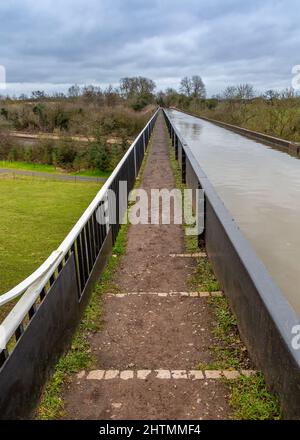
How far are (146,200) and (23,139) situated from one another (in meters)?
60.9

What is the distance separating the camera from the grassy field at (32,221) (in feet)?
26.6

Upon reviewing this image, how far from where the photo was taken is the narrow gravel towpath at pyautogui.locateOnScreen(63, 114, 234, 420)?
2474 millimetres

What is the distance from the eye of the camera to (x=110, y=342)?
10.6 feet

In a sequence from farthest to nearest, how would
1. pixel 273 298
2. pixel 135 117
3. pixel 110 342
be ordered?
pixel 135 117 < pixel 110 342 < pixel 273 298

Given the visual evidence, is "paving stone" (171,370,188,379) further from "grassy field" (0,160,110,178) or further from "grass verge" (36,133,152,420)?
"grassy field" (0,160,110,178)

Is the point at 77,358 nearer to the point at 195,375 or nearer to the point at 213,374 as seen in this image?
the point at 195,375

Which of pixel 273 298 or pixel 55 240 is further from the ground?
pixel 273 298

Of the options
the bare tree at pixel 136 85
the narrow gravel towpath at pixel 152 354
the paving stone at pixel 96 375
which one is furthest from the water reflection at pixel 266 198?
the bare tree at pixel 136 85

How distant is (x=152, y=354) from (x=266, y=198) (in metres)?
7.32

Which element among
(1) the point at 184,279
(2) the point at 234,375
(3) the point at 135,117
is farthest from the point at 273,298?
(3) the point at 135,117

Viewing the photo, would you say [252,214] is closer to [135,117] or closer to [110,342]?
[110,342]

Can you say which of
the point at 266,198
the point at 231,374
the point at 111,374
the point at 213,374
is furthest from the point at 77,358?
the point at 266,198

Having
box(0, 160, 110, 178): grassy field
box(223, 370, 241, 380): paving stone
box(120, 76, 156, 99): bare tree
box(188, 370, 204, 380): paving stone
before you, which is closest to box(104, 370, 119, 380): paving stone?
box(188, 370, 204, 380): paving stone

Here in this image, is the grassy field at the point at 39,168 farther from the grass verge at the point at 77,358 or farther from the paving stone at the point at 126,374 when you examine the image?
the paving stone at the point at 126,374
